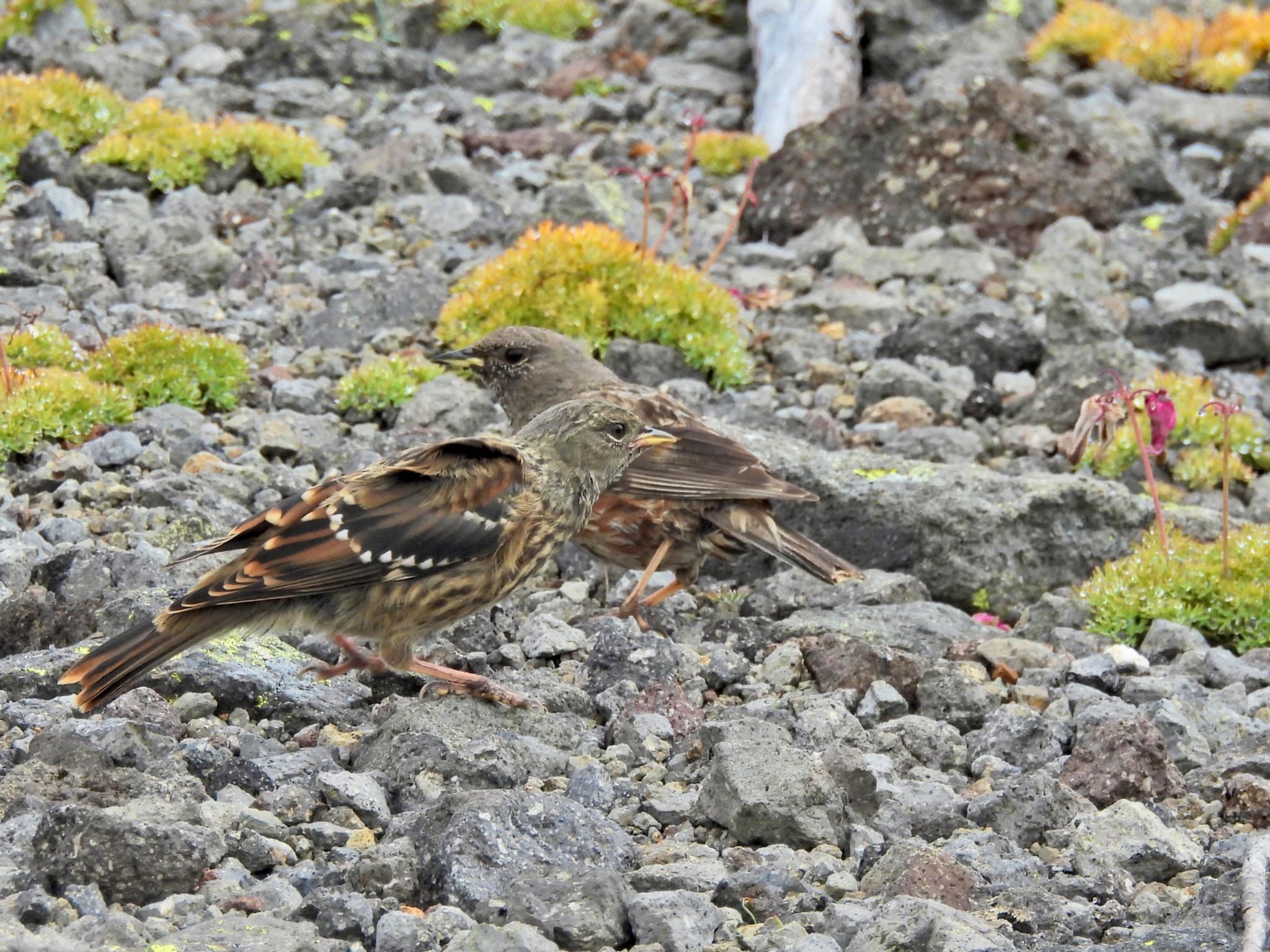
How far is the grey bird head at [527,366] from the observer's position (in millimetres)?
8766

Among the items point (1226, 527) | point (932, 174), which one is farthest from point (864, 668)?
point (932, 174)

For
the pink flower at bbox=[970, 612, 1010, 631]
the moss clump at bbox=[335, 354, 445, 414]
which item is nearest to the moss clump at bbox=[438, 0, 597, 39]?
the moss clump at bbox=[335, 354, 445, 414]

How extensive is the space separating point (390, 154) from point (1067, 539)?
6.91 m

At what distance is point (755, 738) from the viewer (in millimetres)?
5762

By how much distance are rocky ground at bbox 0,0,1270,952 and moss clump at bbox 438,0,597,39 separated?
1318 mm

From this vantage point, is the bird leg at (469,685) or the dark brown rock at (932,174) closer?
the bird leg at (469,685)

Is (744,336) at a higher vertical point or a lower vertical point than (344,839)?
lower

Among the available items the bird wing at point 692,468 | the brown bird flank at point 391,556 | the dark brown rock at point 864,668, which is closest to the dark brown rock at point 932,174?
the bird wing at point 692,468

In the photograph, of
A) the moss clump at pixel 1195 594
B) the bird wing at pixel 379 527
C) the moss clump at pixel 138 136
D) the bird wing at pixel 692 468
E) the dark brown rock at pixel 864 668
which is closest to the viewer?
the bird wing at pixel 379 527

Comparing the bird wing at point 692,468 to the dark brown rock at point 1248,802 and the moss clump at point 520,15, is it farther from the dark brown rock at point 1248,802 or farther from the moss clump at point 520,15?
the moss clump at point 520,15

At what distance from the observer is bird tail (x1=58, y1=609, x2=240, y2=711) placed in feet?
18.0

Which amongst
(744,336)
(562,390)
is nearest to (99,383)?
(562,390)

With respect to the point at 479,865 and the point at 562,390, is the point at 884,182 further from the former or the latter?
the point at 479,865

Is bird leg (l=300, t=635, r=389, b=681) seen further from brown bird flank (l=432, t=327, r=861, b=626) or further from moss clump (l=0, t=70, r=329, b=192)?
moss clump (l=0, t=70, r=329, b=192)
